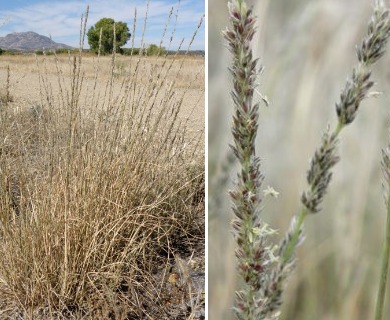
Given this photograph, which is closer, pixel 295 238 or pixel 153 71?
pixel 295 238

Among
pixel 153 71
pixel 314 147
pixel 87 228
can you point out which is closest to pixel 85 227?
pixel 87 228

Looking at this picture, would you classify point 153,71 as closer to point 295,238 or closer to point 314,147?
point 314,147

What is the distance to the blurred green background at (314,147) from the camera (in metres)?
0.74

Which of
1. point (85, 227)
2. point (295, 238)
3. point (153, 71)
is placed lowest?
point (85, 227)

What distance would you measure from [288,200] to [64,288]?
121 cm

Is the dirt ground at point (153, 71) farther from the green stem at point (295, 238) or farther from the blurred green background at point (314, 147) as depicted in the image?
the green stem at point (295, 238)

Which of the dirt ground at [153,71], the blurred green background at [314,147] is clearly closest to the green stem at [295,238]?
the blurred green background at [314,147]

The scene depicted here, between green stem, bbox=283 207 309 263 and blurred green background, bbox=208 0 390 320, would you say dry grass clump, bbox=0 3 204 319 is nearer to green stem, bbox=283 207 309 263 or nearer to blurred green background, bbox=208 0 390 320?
blurred green background, bbox=208 0 390 320

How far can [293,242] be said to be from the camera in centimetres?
37

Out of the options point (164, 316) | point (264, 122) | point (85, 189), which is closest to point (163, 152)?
point (85, 189)

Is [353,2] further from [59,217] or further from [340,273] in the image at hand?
[59,217]

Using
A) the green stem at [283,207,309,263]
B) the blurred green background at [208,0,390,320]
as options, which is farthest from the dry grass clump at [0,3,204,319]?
the green stem at [283,207,309,263]

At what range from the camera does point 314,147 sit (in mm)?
754

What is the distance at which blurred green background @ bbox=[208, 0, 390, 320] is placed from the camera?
2.43 feet
